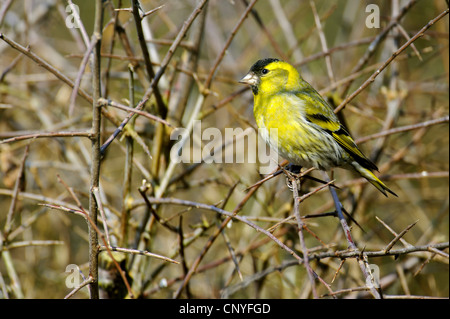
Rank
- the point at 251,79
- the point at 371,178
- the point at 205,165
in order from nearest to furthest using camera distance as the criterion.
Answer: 1. the point at 371,178
2. the point at 251,79
3. the point at 205,165

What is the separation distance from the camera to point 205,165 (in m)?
5.49

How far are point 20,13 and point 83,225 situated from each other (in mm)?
2796

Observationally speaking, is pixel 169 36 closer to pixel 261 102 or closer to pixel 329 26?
pixel 261 102

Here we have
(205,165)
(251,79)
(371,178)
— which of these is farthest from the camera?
(205,165)

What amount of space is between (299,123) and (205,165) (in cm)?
174

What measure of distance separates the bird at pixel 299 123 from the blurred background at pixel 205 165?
20 cm

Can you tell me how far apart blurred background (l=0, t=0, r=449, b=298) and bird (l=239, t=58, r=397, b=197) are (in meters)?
0.20

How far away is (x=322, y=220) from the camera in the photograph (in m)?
5.63

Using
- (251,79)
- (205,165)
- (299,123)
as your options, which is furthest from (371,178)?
(205,165)

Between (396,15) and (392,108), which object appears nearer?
(396,15)

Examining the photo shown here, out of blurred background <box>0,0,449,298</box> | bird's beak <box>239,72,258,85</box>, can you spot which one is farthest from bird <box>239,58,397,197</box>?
blurred background <box>0,0,449,298</box>

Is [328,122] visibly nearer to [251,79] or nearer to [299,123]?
[299,123]

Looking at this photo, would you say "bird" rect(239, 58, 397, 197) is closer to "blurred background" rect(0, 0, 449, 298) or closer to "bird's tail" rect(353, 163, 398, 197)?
"bird's tail" rect(353, 163, 398, 197)
